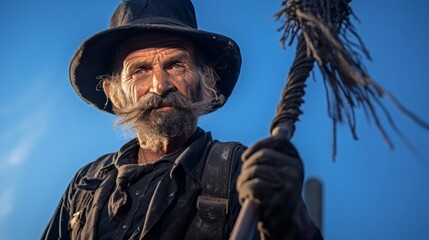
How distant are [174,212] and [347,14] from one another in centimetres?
150

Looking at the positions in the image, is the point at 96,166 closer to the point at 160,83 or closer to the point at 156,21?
the point at 160,83

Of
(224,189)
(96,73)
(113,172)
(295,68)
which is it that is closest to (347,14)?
(295,68)

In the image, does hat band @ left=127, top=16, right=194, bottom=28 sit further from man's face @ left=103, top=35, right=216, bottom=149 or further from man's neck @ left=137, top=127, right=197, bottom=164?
man's neck @ left=137, top=127, right=197, bottom=164

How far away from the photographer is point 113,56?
488cm

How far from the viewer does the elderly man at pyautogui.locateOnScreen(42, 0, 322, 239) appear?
2836mm

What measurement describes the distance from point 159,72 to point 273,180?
6.02 feet

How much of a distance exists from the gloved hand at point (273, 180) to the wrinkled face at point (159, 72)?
1.58m

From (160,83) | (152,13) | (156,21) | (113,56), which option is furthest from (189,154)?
(113,56)

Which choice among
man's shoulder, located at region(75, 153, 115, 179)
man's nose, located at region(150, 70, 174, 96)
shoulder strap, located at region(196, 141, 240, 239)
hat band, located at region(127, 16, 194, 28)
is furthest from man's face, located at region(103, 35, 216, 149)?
shoulder strap, located at region(196, 141, 240, 239)

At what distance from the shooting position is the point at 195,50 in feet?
15.4

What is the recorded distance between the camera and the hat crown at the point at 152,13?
180 inches

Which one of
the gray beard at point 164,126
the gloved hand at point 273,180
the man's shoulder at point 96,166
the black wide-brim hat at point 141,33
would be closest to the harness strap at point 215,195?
the gray beard at point 164,126

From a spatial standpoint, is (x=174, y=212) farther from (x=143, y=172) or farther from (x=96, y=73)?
(x=96, y=73)

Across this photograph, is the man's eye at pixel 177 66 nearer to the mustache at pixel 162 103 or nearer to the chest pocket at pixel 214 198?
the mustache at pixel 162 103
